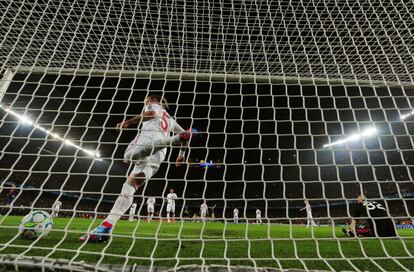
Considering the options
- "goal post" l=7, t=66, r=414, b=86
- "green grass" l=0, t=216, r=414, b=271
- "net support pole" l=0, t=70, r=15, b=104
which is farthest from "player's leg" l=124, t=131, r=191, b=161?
"net support pole" l=0, t=70, r=15, b=104

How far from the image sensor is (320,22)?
4.64 metres

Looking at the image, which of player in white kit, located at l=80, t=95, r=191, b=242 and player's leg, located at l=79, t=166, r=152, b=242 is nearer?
player's leg, located at l=79, t=166, r=152, b=242

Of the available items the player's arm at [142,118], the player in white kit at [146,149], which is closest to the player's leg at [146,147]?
the player in white kit at [146,149]

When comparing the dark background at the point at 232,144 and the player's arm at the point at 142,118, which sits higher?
the dark background at the point at 232,144

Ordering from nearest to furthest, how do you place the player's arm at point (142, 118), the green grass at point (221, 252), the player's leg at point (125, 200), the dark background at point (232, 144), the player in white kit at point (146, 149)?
the green grass at point (221, 252), the player's leg at point (125, 200), the player in white kit at point (146, 149), the player's arm at point (142, 118), the dark background at point (232, 144)

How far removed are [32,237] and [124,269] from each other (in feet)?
5.73

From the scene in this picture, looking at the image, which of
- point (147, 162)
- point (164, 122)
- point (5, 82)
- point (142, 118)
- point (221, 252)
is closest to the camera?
point (221, 252)

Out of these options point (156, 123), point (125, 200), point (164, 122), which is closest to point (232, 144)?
point (164, 122)

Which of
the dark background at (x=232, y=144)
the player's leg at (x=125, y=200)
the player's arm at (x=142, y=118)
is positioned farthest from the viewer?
the dark background at (x=232, y=144)

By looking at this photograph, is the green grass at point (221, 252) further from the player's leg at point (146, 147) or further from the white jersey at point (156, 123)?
the white jersey at point (156, 123)

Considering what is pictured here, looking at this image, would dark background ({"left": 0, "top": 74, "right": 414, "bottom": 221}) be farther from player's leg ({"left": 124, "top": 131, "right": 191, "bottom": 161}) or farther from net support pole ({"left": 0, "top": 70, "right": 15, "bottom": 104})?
player's leg ({"left": 124, "top": 131, "right": 191, "bottom": 161})

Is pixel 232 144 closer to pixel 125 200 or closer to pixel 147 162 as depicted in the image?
pixel 147 162

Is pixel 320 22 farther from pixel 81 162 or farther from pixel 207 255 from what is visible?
pixel 81 162

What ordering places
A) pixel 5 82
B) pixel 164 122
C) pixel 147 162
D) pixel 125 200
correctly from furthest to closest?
pixel 5 82 < pixel 164 122 < pixel 147 162 < pixel 125 200
